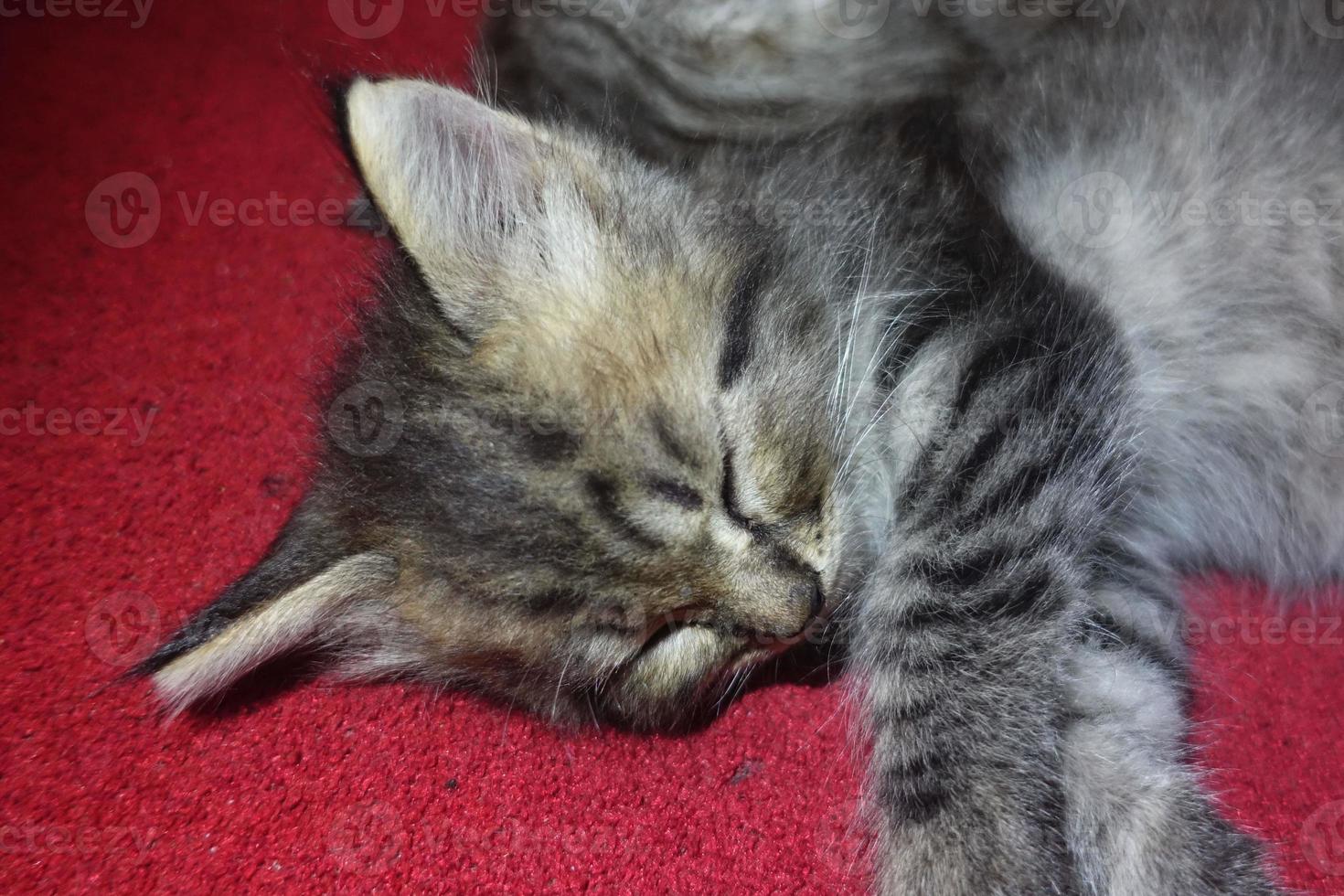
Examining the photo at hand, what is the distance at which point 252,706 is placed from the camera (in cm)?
109

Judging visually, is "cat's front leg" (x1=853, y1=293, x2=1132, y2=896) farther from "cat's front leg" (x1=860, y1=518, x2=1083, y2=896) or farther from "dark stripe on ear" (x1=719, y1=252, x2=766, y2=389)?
"dark stripe on ear" (x1=719, y1=252, x2=766, y2=389)

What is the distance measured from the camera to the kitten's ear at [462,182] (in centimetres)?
86

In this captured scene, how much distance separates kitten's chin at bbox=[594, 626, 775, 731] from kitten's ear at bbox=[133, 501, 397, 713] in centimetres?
28

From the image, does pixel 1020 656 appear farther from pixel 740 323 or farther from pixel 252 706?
pixel 252 706

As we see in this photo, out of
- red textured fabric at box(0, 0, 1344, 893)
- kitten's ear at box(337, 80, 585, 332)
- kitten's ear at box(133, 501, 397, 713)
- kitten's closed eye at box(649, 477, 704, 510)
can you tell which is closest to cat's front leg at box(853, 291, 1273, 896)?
red textured fabric at box(0, 0, 1344, 893)

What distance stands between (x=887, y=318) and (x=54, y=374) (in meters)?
1.17

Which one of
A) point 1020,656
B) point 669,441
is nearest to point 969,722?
point 1020,656

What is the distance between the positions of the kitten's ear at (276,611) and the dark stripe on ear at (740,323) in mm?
414

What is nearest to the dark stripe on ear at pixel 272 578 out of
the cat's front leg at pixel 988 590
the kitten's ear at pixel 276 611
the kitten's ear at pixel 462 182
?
the kitten's ear at pixel 276 611

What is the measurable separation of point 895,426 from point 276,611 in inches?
27.5

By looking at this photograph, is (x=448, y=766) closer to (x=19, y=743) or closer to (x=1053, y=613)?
(x=19, y=743)

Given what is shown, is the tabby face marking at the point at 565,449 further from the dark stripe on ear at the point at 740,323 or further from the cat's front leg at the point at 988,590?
the cat's front leg at the point at 988,590

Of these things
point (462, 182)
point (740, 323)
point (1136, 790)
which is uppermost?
point (462, 182)

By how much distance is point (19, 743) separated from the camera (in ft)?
3.40
